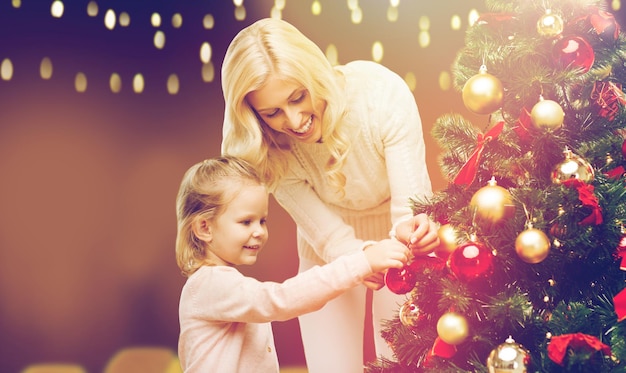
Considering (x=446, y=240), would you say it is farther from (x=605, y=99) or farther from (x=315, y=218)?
(x=315, y=218)

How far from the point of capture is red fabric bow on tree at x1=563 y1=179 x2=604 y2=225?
1131 millimetres

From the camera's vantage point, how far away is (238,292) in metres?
1.44

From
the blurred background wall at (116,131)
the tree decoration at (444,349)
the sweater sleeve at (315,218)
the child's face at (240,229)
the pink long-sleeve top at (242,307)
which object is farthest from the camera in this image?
the blurred background wall at (116,131)

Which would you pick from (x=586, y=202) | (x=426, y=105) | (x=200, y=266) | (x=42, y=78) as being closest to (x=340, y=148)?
(x=200, y=266)

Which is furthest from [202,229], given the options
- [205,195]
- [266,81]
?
[266,81]

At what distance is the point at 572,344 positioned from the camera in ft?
3.64

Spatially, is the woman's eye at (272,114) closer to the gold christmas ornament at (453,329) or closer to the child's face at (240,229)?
the child's face at (240,229)

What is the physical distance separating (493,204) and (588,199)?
0.12m

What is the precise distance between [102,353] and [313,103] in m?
1.29

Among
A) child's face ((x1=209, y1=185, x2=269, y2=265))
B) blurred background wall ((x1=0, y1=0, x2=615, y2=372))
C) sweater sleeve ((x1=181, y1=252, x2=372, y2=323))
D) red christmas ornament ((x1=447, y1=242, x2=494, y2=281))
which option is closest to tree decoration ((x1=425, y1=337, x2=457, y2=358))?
red christmas ornament ((x1=447, y1=242, x2=494, y2=281))

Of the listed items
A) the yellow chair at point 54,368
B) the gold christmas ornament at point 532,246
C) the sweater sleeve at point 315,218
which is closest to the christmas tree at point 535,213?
the gold christmas ornament at point 532,246

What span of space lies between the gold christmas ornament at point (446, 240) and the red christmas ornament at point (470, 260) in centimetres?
7

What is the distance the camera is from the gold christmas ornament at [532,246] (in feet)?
3.63

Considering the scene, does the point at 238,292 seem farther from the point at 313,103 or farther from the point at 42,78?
the point at 42,78
